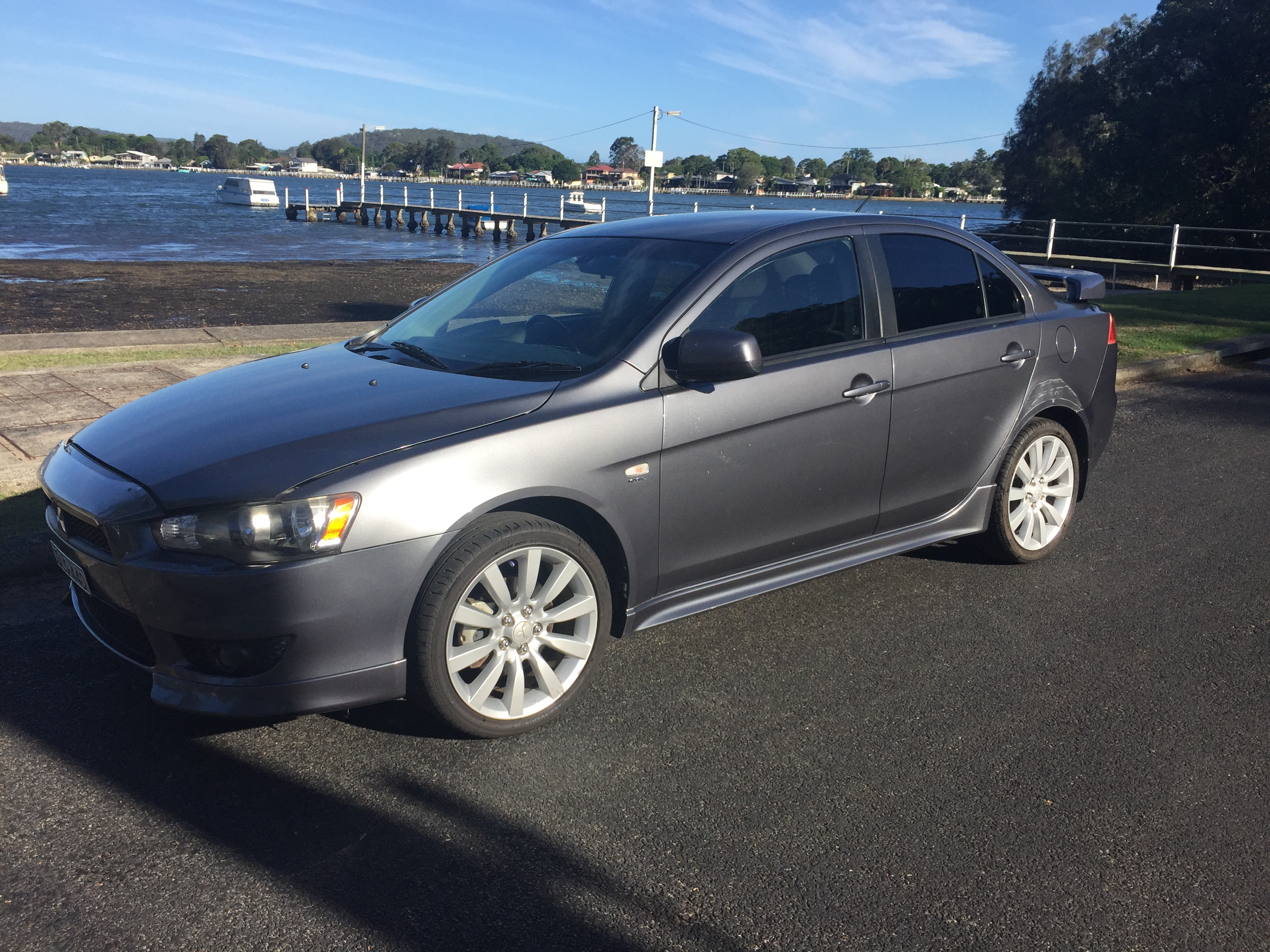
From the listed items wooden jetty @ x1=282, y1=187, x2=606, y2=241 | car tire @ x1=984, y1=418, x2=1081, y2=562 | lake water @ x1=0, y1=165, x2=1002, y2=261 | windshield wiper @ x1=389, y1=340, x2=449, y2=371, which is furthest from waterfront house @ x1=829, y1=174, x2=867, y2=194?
wooden jetty @ x1=282, y1=187, x2=606, y2=241

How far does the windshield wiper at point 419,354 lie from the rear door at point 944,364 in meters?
1.84

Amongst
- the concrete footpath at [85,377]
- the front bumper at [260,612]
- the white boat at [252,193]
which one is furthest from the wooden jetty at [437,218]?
the front bumper at [260,612]

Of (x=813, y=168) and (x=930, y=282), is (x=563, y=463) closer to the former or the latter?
(x=930, y=282)

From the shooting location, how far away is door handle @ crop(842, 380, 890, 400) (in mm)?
4160

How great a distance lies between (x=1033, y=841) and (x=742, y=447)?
1634 mm

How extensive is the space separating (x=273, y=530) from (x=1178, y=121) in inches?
1838

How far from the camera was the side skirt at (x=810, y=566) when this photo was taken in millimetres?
3818

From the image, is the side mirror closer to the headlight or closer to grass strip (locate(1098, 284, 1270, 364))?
the headlight

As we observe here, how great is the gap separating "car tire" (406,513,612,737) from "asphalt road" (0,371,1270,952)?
14cm

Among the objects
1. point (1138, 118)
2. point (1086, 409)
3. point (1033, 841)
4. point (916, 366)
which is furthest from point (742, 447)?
point (1138, 118)

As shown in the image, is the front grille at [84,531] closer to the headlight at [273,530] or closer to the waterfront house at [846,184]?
the headlight at [273,530]

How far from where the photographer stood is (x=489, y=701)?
3.41m

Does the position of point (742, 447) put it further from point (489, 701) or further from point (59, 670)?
point (59, 670)

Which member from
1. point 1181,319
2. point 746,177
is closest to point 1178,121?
point 1181,319
